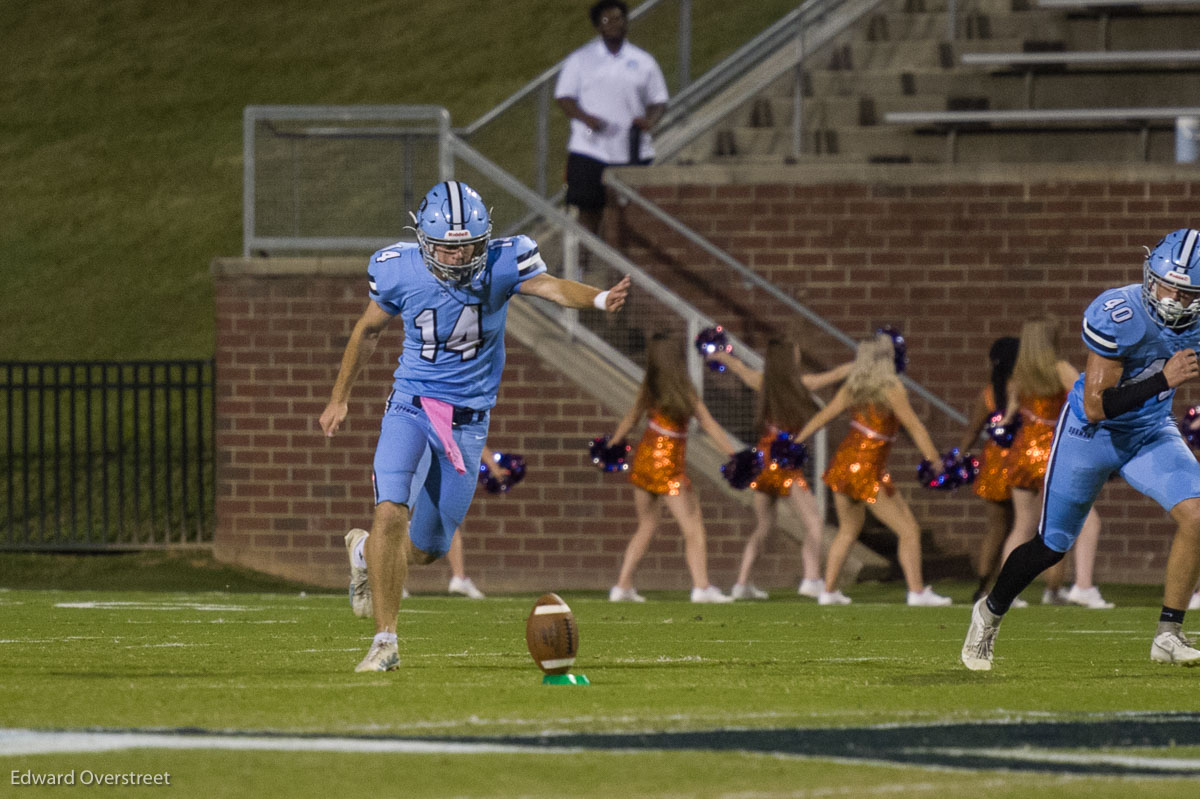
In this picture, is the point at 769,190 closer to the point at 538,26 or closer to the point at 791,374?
the point at 791,374

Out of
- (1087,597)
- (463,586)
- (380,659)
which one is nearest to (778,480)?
(1087,597)

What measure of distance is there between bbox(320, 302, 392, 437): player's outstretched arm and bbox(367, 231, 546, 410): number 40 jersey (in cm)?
8

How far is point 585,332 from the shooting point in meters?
17.4

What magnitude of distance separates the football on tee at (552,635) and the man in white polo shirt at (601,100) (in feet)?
34.0

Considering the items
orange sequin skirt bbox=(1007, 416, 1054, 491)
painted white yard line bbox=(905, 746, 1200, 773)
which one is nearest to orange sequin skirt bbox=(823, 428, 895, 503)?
orange sequin skirt bbox=(1007, 416, 1054, 491)

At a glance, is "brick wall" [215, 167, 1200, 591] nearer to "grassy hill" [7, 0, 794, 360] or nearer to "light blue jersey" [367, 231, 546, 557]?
"grassy hill" [7, 0, 794, 360]

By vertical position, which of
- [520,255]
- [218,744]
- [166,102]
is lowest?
[218,744]

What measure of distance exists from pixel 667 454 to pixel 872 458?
150 cm

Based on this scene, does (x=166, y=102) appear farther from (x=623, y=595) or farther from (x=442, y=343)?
(x=442, y=343)

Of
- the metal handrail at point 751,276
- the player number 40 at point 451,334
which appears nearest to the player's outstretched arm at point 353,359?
the player number 40 at point 451,334

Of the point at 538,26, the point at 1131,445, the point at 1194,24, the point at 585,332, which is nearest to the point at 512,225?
the point at 585,332

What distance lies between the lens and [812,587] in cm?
1552

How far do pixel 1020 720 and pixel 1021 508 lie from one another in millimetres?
7459

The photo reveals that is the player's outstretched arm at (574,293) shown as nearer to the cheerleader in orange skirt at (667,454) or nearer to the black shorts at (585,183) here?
the cheerleader in orange skirt at (667,454)
